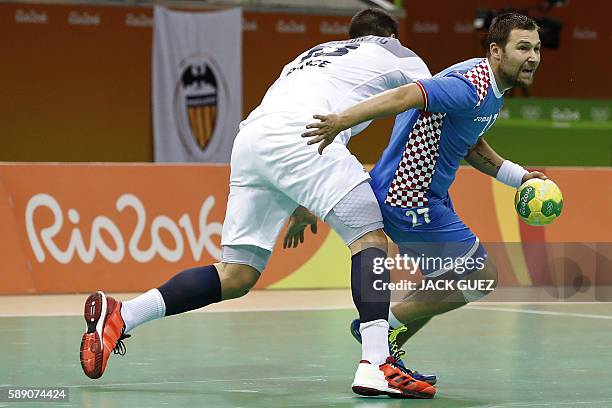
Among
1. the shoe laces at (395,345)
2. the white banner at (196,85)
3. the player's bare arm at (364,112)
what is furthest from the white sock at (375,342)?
the white banner at (196,85)

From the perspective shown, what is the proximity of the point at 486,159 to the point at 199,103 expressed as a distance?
13102 millimetres

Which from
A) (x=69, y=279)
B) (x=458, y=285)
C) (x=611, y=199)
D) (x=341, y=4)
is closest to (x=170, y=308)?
(x=458, y=285)

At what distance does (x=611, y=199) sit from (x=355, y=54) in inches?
258

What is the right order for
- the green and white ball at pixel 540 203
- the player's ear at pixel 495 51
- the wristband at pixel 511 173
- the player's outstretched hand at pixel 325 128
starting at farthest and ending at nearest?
the wristband at pixel 511 173 < the green and white ball at pixel 540 203 < the player's ear at pixel 495 51 < the player's outstretched hand at pixel 325 128

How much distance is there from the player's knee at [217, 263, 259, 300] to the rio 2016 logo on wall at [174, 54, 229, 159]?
43.4ft

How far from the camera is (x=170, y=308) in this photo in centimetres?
711

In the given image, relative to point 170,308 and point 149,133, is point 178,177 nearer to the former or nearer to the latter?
point 170,308

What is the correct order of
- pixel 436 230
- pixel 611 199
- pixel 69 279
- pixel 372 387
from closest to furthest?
pixel 372 387
pixel 436 230
pixel 69 279
pixel 611 199

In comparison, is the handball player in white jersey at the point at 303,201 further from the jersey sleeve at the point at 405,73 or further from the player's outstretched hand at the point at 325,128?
the player's outstretched hand at the point at 325,128

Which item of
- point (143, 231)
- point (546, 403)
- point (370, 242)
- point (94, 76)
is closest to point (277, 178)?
point (370, 242)

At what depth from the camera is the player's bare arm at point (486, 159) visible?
7.43 meters

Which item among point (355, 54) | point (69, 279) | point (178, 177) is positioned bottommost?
point (69, 279)

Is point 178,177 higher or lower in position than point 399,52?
lower

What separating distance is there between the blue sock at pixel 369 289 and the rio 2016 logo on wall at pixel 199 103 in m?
13.7
